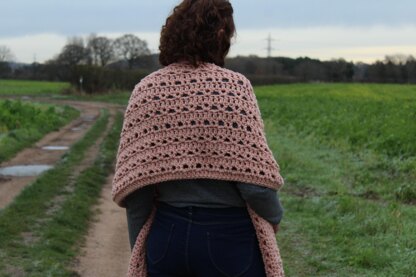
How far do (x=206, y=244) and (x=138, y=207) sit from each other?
0.39m

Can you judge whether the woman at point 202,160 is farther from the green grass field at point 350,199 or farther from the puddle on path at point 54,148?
the puddle on path at point 54,148

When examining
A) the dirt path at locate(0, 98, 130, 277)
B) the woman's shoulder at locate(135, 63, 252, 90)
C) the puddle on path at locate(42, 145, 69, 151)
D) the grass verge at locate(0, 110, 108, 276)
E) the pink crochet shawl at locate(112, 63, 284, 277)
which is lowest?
the puddle on path at locate(42, 145, 69, 151)

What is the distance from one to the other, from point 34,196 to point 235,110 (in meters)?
7.85

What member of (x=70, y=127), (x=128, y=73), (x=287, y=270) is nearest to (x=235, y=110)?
(x=287, y=270)

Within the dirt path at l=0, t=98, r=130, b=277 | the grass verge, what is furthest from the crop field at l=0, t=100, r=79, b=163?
the grass verge

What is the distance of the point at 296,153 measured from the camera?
48.3 feet

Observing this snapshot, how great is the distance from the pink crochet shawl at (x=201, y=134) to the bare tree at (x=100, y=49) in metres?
85.9

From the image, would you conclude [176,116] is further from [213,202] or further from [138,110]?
[213,202]

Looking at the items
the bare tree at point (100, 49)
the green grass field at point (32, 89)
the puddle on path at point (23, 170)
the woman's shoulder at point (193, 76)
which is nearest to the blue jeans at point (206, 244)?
the woman's shoulder at point (193, 76)

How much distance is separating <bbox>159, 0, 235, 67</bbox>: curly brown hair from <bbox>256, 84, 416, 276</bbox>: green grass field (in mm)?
3875

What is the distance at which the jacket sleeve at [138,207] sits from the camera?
259 centimetres

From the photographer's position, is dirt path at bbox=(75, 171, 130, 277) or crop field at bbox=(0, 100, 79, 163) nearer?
dirt path at bbox=(75, 171, 130, 277)

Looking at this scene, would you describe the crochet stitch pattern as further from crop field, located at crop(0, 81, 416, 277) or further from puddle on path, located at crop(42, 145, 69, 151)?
puddle on path, located at crop(42, 145, 69, 151)

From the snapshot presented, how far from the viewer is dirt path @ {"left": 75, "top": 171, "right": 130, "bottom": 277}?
254 inches
